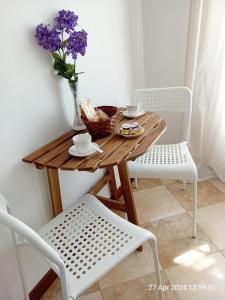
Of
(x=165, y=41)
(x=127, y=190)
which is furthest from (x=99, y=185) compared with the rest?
(x=165, y=41)

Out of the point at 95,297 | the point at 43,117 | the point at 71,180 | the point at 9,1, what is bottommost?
the point at 95,297

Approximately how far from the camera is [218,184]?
6.94 feet

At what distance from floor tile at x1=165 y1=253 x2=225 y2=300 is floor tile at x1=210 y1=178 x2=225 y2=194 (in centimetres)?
69

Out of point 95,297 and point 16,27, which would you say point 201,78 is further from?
point 95,297

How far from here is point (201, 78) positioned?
1.94 metres

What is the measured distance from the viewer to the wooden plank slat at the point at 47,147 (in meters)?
1.15

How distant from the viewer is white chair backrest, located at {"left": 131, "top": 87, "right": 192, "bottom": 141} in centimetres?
172

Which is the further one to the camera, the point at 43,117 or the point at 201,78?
the point at 201,78

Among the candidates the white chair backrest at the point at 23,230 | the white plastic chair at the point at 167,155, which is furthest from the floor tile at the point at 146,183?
the white chair backrest at the point at 23,230

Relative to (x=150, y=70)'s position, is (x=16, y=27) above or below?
above

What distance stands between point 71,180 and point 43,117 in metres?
0.44

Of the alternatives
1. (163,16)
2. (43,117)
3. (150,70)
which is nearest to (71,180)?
(43,117)

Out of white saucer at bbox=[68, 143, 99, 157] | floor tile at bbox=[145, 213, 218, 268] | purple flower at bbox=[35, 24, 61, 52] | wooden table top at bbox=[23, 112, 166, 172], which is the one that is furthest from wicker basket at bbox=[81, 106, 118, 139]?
floor tile at bbox=[145, 213, 218, 268]

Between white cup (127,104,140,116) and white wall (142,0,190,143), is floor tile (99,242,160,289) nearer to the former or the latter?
white cup (127,104,140,116)
